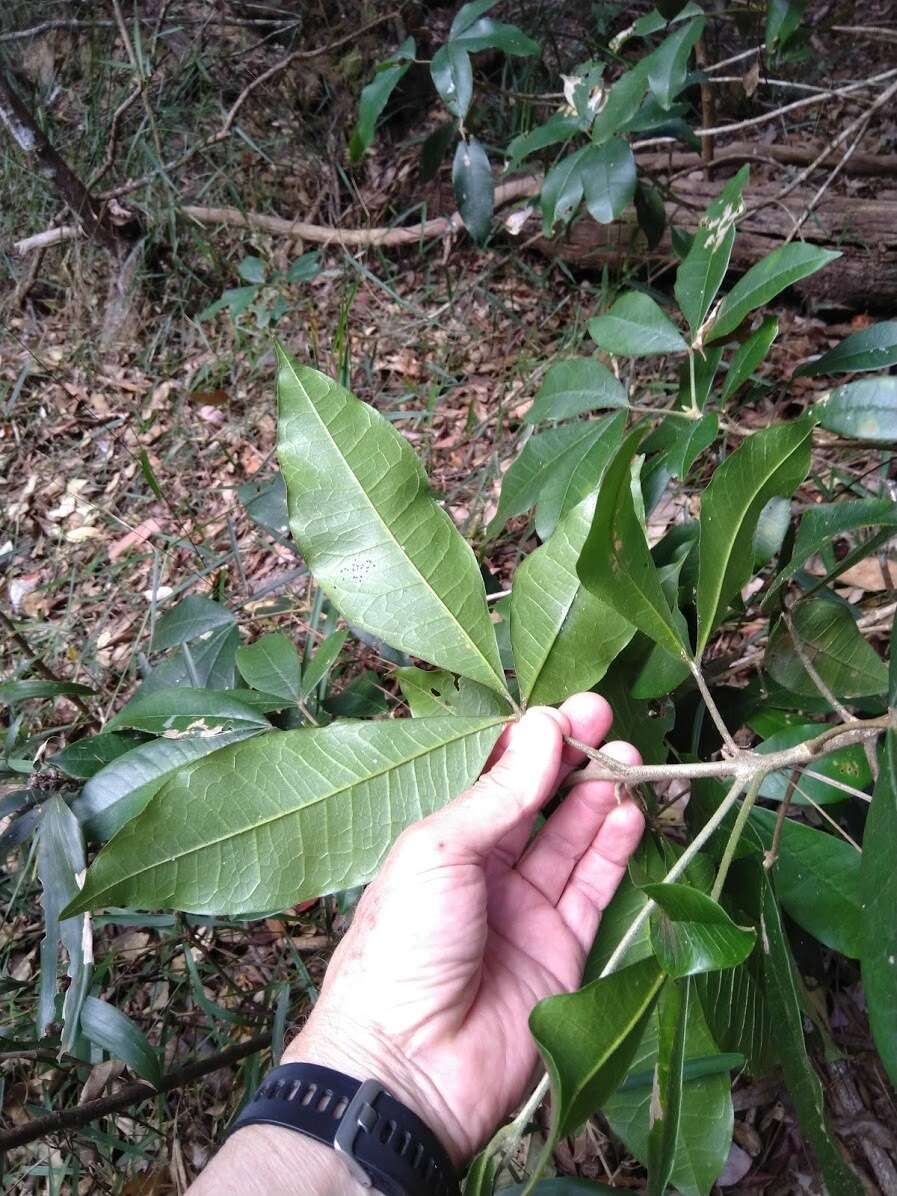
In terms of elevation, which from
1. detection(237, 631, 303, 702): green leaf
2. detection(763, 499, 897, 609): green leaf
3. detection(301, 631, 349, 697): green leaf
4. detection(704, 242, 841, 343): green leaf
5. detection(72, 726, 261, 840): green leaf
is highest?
detection(704, 242, 841, 343): green leaf

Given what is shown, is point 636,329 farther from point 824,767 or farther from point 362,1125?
point 362,1125

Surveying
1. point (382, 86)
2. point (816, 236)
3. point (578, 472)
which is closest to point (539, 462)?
point (578, 472)

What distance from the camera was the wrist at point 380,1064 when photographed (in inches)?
29.4

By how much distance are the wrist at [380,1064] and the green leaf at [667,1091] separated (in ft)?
1.04

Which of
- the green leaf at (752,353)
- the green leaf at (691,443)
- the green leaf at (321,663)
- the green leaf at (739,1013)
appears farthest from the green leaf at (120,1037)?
the green leaf at (752,353)

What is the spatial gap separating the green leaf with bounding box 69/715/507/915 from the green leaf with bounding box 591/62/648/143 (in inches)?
44.9

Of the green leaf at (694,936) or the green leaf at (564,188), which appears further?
the green leaf at (564,188)

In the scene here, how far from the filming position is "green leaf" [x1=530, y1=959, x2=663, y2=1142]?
0.45m

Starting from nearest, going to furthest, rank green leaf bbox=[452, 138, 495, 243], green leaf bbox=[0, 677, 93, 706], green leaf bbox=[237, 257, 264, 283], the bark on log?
1. green leaf bbox=[0, 677, 93, 706]
2. green leaf bbox=[452, 138, 495, 243]
3. the bark on log
4. green leaf bbox=[237, 257, 264, 283]

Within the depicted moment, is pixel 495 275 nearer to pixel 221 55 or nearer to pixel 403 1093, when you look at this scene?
pixel 221 55

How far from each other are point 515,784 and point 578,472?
1.41 ft

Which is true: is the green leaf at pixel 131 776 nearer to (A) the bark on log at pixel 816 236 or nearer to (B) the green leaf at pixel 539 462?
(B) the green leaf at pixel 539 462

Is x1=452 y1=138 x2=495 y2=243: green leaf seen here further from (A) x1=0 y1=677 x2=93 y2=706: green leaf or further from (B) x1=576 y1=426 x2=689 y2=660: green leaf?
(B) x1=576 y1=426 x2=689 y2=660: green leaf

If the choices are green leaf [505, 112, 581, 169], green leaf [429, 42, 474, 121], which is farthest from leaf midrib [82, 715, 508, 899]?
green leaf [429, 42, 474, 121]
